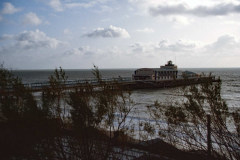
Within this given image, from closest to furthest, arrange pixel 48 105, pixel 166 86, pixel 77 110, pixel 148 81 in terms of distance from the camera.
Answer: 1. pixel 77 110
2. pixel 48 105
3. pixel 148 81
4. pixel 166 86

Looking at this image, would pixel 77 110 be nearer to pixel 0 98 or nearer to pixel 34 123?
pixel 34 123

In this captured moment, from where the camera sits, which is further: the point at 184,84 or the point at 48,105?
the point at 184,84

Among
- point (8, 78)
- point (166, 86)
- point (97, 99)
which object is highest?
point (8, 78)

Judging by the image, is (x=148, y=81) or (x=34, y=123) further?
(x=148, y=81)

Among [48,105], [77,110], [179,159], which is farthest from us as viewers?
[179,159]

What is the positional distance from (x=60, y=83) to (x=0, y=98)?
85.0 inches

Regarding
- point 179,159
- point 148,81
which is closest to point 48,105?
point 179,159

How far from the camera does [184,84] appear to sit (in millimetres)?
8977

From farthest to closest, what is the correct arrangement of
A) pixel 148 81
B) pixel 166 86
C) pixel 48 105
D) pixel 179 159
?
pixel 166 86, pixel 148 81, pixel 179 159, pixel 48 105

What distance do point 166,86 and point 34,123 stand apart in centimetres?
6173

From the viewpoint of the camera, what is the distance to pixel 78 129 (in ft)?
22.8

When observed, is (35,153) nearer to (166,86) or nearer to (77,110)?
(77,110)

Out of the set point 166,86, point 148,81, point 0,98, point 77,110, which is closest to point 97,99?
point 77,110

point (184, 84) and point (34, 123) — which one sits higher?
point (184, 84)
